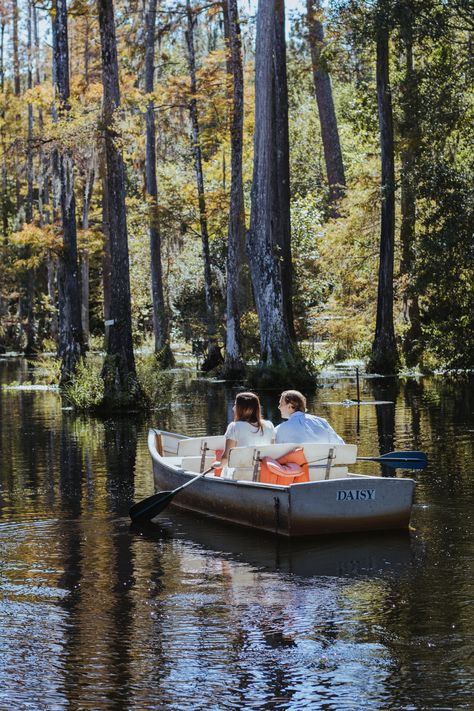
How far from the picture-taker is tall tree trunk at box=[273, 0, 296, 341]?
3070 centimetres

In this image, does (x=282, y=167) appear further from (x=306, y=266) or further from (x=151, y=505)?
(x=151, y=505)

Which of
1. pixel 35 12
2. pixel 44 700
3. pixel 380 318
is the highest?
pixel 35 12

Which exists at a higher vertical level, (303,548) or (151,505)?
(151,505)

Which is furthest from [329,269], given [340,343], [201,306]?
[201,306]

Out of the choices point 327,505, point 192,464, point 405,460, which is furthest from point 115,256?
point 327,505

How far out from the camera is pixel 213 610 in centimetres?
884

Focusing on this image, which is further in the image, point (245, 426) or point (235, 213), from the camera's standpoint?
point (235, 213)

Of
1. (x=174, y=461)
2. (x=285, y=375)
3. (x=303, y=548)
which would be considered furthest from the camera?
(x=285, y=375)

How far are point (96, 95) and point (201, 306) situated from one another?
41.3 ft

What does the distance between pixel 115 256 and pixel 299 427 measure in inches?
460

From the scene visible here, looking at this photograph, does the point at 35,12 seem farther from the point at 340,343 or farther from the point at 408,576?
the point at 408,576

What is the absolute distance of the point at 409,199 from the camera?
107 ft

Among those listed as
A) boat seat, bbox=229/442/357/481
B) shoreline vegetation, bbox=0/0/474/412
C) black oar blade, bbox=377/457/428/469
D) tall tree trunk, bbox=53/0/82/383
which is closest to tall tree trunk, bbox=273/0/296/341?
shoreline vegetation, bbox=0/0/474/412

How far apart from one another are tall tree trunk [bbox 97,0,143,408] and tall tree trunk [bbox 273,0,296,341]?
781cm
